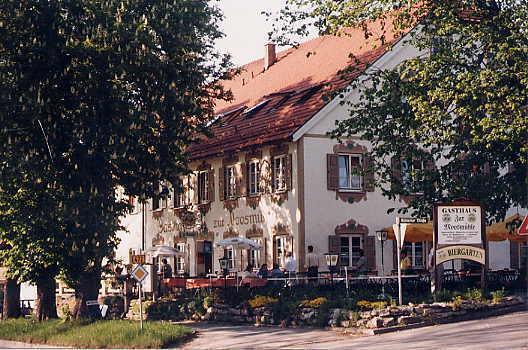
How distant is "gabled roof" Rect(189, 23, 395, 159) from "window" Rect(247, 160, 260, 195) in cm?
84

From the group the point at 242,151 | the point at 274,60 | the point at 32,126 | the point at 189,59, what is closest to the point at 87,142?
the point at 32,126

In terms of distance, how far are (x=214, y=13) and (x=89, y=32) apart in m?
4.93

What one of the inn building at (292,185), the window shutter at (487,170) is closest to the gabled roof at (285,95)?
the inn building at (292,185)

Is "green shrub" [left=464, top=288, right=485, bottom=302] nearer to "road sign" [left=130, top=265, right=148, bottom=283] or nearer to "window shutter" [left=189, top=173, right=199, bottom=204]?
"road sign" [left=130, top=265, right=148, bottom=283]

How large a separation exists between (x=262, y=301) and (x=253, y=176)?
39.1ft

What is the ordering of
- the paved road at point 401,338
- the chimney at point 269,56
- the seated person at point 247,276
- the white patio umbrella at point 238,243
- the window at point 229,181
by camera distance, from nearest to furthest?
the paved road at point 401,338 < the seated person at point 247,276 < the white patio umbrella at point 238,243 < the window at point 229,181 < the chimney at point 269,56

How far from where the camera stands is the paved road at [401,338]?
19750 millimetres

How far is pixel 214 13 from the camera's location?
1281 inches

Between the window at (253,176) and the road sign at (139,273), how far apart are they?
1456 cm

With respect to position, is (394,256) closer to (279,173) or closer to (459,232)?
(279,173)

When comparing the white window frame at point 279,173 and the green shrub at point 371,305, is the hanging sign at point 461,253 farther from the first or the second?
the white window frame at point 279,173

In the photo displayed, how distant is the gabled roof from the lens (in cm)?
3728

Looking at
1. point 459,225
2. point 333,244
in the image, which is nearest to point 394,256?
point 333,244

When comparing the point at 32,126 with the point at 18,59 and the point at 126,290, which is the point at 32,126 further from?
the point at 126,290
